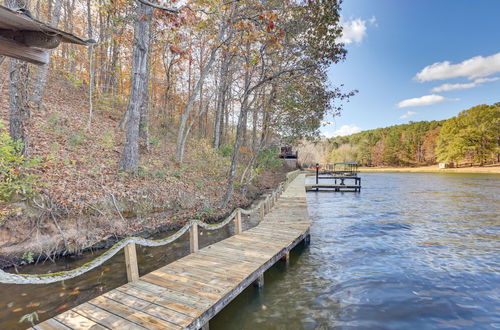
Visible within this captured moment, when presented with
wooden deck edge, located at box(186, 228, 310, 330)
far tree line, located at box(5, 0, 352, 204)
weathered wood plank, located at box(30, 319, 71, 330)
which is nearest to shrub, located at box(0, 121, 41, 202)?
far tree line, located at box(5, 0, 352, 204)

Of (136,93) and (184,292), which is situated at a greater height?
(136,93)

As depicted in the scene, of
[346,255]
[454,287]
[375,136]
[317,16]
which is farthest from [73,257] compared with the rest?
[375,136]

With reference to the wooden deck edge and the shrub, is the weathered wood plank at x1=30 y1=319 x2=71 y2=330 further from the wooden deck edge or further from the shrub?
the shrub

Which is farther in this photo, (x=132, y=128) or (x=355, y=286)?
(x=132, y=128)

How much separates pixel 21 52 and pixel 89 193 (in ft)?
18.6

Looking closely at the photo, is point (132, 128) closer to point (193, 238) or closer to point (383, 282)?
point (193, 238)

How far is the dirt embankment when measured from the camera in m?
5.97

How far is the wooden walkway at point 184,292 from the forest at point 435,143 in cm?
6583

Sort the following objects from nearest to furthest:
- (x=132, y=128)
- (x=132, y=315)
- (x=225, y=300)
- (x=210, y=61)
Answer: (x=132, y=315), (x=225, y=300), (x=132, y=128), (x=210, y=61)

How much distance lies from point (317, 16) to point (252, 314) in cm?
1073

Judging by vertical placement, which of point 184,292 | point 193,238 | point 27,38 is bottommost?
point 184,292

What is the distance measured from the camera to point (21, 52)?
2514 millimetres

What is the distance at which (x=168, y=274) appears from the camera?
4.62 metres

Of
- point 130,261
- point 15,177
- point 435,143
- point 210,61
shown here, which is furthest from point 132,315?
point 435,143
